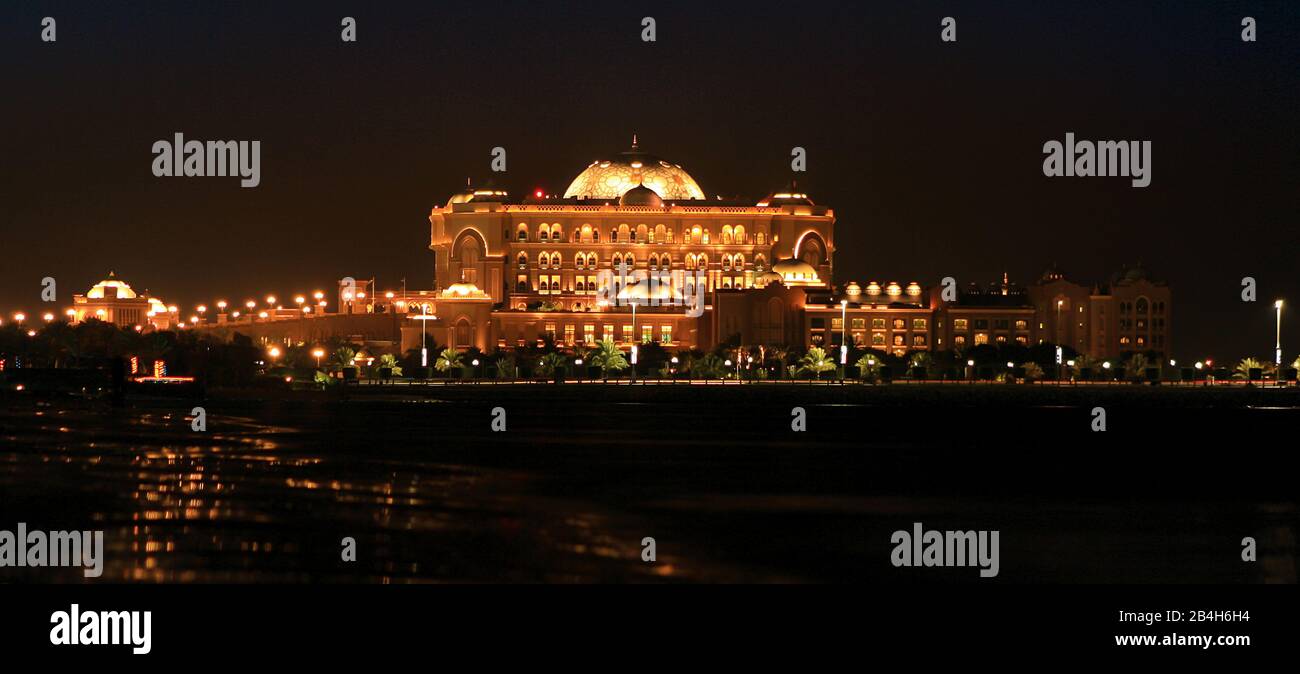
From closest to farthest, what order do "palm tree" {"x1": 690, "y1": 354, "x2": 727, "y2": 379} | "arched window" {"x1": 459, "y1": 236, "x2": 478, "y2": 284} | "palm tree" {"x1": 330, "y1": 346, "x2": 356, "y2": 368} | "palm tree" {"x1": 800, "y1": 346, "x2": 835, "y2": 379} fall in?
"palm tree" {"x1": 330, "y1": 346, "x2": 356, "y2": 368}, "palm tree" {"x1": 690, "y1": 354, "x2": 727, "y2": 379}, "palm tree" {"x1": 800, "y1": 346, "x2": 835, "y2": 379}, "arched window" {"x1": 459, "y1": 236, "x2": 478, "y2": 284}

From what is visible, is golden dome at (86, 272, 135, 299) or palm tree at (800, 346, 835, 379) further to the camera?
golden dome at (86, 272, 135, 299)

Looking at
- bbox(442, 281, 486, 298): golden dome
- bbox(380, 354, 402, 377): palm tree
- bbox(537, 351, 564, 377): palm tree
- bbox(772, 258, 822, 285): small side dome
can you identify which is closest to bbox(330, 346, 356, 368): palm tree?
bbox(380, 354, 402, 377): palm tree

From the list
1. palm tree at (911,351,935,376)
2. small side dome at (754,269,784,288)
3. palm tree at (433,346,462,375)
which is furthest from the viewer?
small side dome at (754,269,784,288)

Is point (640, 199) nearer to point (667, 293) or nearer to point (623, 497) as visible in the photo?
point (667, 293)

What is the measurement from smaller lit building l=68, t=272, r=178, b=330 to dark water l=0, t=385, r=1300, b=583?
95.9 m

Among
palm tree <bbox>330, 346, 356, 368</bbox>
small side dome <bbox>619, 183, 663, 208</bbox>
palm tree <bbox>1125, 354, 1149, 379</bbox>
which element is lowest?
palm tree <bbox>1125, 354, 1149, 379</bbox>

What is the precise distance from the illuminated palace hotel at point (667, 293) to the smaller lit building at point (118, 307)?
15.9 metres

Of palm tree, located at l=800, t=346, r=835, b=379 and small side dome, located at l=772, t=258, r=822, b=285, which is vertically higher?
small side dome, located at l=772, t=258, r=822, b=285

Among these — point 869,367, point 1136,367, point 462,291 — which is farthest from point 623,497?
point 462,291

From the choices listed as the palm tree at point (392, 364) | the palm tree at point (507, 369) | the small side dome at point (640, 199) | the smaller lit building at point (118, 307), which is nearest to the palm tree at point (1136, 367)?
the palm tree at point (507, 369)

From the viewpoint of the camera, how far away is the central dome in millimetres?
163125

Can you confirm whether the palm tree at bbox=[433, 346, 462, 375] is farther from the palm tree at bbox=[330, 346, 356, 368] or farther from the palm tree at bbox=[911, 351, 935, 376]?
the palm tree at bbox=[911, 351, 935, 376]
